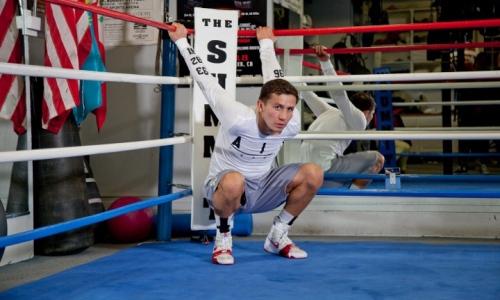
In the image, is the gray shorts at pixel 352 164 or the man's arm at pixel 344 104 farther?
the gray shorts at pixel 352 164

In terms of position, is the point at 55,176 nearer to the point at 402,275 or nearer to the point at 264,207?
the point at 264,207

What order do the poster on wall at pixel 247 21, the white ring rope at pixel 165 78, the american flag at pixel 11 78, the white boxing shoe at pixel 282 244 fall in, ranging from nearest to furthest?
the white ring rope at pixel 165 78
the white boxing shoe at pixel 282 244
the american flag at pixel 11 78
the poster on wall at pixel 247 21

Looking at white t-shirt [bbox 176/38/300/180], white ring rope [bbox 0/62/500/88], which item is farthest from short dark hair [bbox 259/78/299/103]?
white ring rope [bbox 0/62/500/88]

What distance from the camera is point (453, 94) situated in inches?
237

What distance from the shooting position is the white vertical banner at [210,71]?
2932mm

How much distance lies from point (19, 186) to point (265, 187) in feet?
3.68

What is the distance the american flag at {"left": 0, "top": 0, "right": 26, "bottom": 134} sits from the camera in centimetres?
282

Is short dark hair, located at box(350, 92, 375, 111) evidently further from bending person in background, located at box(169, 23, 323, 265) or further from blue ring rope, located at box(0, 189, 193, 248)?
blue ring rope, located at box(0, 189, 193, 248)

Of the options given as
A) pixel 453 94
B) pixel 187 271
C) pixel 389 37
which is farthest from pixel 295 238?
pixel 389 37

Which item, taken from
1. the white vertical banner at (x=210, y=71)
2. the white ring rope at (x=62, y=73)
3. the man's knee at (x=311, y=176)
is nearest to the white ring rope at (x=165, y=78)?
the white ring rope at (x=62, y=73)

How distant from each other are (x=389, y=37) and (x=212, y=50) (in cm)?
449

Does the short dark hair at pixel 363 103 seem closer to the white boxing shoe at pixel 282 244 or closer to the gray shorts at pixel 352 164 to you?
the gray shorts at pixel 352 164

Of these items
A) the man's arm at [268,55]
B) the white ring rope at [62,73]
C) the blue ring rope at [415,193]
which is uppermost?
the man's arm at [268,55]

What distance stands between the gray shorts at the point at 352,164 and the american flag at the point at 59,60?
1428 millimetres
